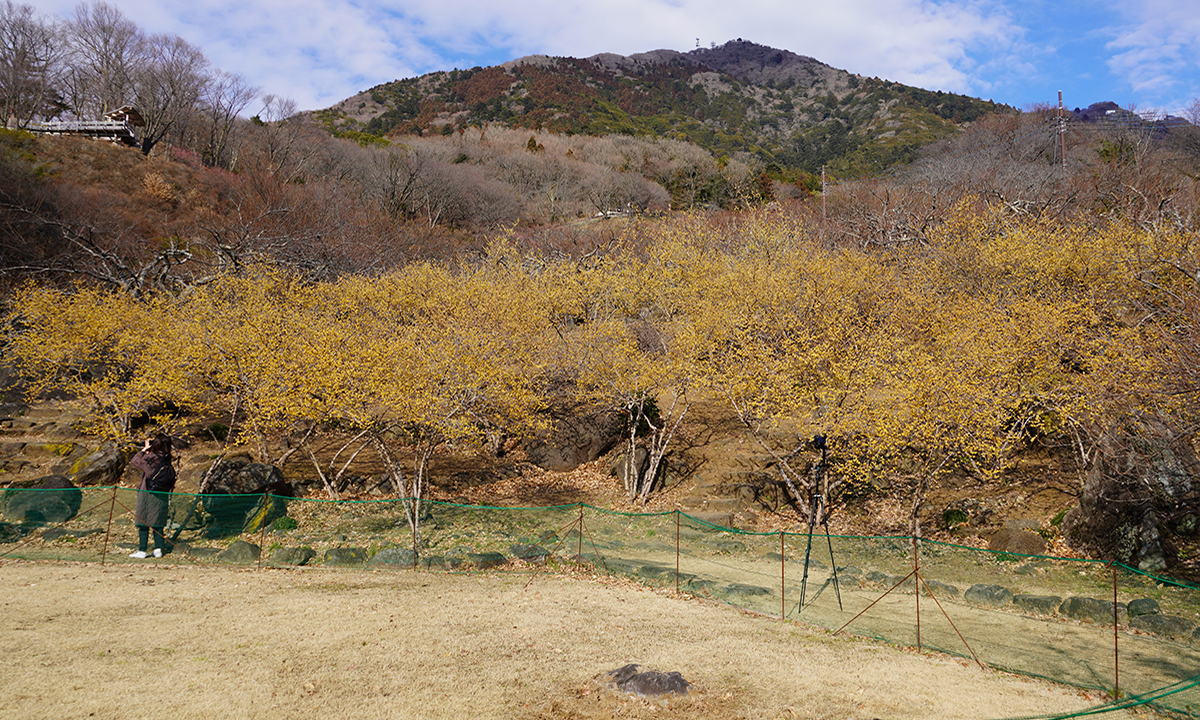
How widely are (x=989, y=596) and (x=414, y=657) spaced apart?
9531mm

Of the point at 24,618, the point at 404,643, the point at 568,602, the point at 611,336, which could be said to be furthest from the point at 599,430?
the point at 24,618

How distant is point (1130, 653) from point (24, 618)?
1500cm

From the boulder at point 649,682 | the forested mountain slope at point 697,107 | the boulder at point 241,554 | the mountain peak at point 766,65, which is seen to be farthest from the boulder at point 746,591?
the mountain peak at point 766,65

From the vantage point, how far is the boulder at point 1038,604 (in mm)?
10266

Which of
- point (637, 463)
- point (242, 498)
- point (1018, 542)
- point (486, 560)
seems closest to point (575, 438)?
point (637, 463)

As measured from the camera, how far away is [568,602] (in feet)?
34.6

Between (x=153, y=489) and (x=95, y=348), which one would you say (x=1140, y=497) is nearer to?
(x=153, y=489)

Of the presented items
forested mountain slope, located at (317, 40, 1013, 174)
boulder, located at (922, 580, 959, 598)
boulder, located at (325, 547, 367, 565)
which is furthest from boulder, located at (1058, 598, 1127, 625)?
forested mountain slope, located at (317, 40, 1013, 174)

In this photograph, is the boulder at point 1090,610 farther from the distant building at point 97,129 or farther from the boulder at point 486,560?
the distant building at point 97,129

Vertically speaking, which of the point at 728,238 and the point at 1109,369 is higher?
the point at 728,238

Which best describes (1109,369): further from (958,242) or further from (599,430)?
(599,430)

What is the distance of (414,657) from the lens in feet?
25.9

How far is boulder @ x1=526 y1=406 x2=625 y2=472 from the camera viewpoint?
71.4 ft

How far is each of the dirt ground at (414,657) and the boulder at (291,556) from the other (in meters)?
1.22
